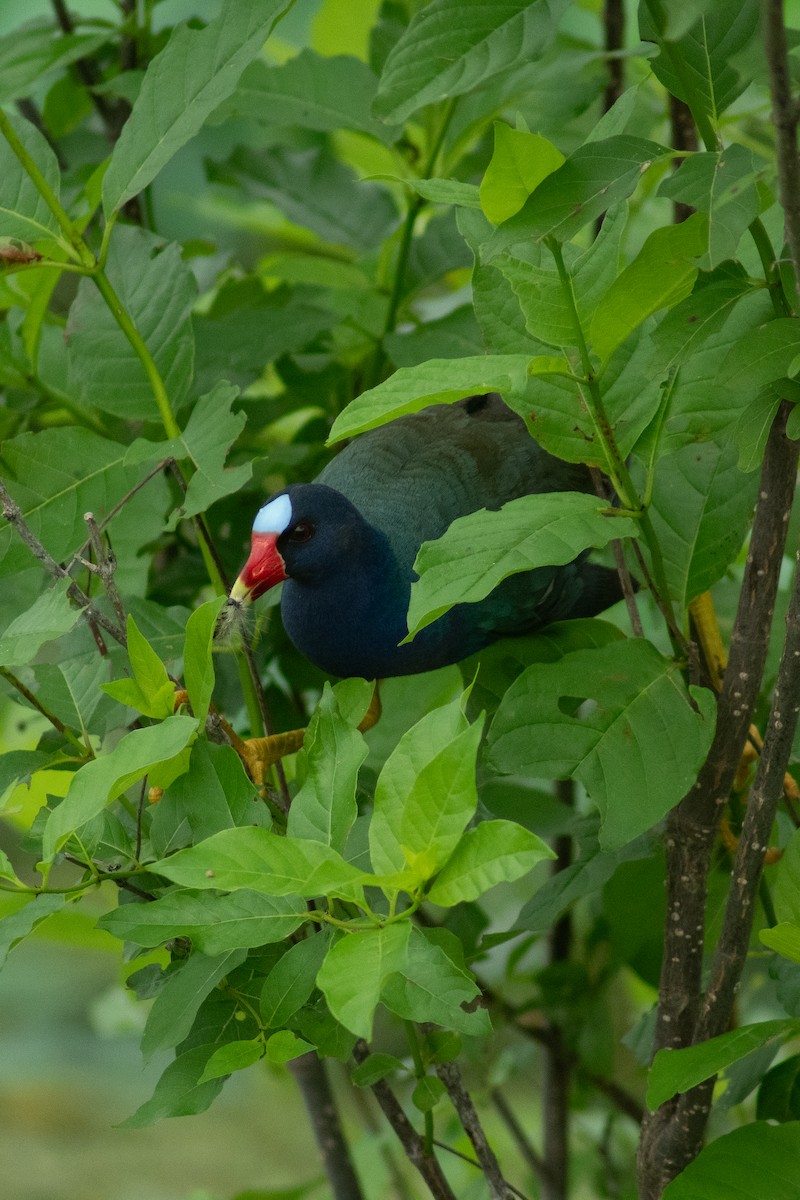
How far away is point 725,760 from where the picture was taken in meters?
0.77

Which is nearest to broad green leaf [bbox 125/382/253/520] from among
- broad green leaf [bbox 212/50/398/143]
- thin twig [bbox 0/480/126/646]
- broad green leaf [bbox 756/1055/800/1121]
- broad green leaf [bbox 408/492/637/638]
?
thin twig [bbox 0/480/126/646]

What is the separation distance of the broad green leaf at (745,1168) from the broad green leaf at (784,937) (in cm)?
10

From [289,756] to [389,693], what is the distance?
0.13 meters

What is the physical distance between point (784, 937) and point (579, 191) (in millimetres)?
425

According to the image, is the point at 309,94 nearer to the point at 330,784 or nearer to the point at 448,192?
the point at 448,192

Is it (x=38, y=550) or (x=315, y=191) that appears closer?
(x=38, y=550)

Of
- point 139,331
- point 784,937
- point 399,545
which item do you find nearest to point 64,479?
point 139,331

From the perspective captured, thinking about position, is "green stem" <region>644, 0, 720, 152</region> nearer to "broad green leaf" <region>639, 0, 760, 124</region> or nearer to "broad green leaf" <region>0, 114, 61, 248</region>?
"broad green leaf" <region>639, 0, 760, 124</region>

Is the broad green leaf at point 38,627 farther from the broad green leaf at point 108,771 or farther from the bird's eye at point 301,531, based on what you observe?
the bird's eye at point 301,531

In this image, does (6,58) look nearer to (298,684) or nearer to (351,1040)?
(298,684)

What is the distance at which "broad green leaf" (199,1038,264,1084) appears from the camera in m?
0.68

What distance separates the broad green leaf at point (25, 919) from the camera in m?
0.62

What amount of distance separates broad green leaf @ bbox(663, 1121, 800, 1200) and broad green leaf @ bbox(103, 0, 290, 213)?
714 millimetres

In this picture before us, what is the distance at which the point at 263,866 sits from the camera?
60 centimetres
